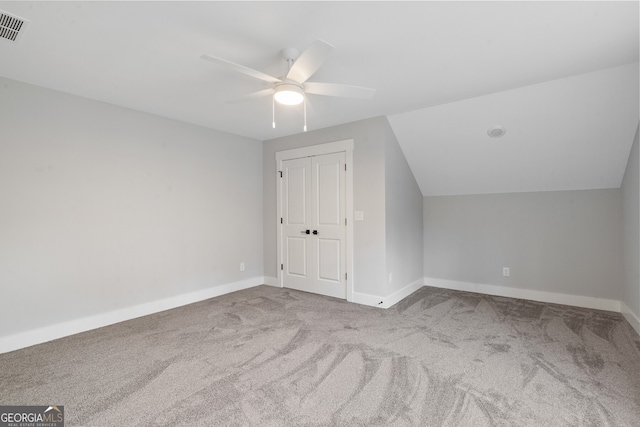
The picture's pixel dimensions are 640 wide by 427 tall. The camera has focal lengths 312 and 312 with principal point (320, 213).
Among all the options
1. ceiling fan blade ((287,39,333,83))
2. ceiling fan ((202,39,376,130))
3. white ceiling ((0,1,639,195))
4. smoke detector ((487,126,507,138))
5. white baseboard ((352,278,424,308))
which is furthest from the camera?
white baseboard ((352,278,424,308))

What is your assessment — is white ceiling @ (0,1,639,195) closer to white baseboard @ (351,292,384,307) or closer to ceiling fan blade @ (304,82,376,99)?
ceiling fan blade @ (304,82,376,99)

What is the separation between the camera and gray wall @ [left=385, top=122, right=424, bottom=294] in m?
3.94

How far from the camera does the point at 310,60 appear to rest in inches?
78.8

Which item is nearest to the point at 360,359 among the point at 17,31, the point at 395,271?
the point at 395,271

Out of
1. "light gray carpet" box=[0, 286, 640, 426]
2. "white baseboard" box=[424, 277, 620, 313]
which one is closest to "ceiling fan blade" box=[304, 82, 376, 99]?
"light gray carpet" box=[0, 286, 640, 426]

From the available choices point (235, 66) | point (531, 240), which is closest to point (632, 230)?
point (531, 240)

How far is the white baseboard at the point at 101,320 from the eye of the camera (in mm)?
2772

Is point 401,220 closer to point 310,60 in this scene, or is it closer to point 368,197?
point 368,197

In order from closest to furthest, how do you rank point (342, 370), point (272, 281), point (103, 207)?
point (342, 370) → point (103, 207) → point (272, 281)

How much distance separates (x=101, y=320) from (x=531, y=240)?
207 inches

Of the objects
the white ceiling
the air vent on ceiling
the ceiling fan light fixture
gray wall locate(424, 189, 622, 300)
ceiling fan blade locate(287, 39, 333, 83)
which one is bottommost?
gray wall locate(424, 189, 622, 300)

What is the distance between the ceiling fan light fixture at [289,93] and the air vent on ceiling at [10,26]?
1655 mm

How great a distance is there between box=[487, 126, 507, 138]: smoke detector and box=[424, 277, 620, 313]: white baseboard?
2130 millimetres

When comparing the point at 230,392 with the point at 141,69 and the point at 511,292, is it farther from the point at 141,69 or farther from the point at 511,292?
the point at 511,292
